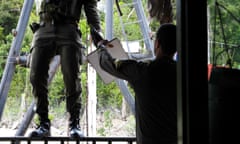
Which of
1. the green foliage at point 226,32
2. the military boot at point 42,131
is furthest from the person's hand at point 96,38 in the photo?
the green foliage at point 226,32

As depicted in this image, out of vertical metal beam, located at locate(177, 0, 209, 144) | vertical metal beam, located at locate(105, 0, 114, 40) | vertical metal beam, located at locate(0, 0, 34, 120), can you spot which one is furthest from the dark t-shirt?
vertical metal beam, located at locate(0, 0, 34, 120)

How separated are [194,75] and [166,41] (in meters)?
0.63

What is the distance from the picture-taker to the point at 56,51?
82.8 inches

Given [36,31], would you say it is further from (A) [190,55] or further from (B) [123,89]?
(A) [190,55]

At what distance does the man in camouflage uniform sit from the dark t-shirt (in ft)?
2.20

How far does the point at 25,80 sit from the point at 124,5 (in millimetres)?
1406

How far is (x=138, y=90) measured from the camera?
150 centimetres

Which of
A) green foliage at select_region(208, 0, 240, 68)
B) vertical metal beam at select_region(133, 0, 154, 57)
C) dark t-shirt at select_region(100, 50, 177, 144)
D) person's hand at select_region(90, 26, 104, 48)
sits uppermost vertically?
vertical metal beam at select_region(133, 0, 154, 57)

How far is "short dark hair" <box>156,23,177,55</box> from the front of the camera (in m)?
1.46

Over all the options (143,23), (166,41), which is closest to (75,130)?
(166,41)

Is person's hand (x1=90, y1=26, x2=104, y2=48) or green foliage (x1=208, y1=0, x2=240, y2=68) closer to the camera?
green foliage (x1=208, y1=0, x2=240, y2=68)

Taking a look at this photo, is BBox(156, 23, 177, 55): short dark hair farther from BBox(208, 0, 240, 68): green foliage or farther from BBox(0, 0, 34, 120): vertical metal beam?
BBox(0, 0, 34, 120): vertical metal beam

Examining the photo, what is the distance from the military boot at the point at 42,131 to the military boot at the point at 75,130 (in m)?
0.15

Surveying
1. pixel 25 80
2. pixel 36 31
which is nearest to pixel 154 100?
pixel 36 31
